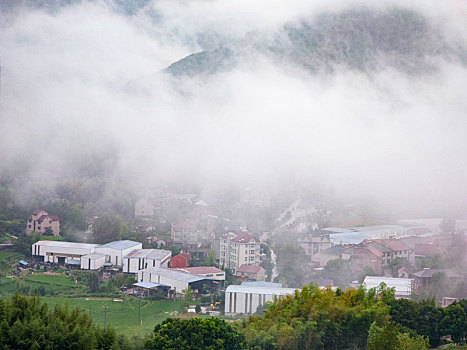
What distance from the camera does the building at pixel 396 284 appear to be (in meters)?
7.63

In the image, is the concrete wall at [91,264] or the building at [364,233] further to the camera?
the building at [364,233]

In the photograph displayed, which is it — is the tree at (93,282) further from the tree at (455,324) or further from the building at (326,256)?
the tree at (455,324)

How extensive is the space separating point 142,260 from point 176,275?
1.03 m

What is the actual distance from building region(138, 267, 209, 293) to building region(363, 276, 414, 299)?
2226mm

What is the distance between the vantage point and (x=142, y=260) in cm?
910

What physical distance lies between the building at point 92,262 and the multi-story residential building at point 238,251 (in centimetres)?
185

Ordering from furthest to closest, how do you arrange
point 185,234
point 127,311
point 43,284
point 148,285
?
point 185,234, point 43,284, point 148,285, point 127,311

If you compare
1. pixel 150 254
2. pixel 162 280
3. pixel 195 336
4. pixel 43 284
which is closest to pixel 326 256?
pixel 162 280

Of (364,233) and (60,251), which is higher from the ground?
(364,233)

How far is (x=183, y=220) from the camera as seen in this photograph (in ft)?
35.1

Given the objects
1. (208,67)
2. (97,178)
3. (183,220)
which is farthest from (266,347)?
(208,67)

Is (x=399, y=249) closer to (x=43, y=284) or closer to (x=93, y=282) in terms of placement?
(x=93, y=282)

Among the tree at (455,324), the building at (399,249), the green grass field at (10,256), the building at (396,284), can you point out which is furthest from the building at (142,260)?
the tree at (455,324)

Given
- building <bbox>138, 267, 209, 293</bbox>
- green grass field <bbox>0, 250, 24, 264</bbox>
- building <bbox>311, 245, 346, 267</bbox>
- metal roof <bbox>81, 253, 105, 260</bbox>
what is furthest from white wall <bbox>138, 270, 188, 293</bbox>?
green grass field <bbox>0, 250, 24, 264</bbox>
